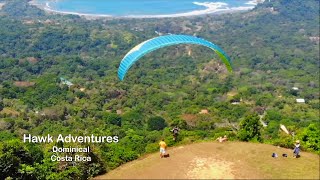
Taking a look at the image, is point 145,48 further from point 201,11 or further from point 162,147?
point 201,11

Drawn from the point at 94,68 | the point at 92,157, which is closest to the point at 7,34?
the point at 94,68

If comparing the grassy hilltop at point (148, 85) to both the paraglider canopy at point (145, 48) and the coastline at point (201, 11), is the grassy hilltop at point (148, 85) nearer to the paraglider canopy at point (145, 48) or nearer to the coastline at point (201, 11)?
the coastline at point (201, 11)

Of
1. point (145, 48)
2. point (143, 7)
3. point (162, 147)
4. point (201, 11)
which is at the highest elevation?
point (143, 7)

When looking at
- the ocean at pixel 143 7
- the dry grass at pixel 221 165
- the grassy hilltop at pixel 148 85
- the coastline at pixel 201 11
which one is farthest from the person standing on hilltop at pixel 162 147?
the ocean at pixel 143 7

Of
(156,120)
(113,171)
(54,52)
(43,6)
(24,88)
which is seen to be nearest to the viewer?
(113,171)

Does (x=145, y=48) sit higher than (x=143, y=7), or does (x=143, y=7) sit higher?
(x=143, y=7)

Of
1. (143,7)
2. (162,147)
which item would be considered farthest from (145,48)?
(143,7)

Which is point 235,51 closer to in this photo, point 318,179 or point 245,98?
point 245,98

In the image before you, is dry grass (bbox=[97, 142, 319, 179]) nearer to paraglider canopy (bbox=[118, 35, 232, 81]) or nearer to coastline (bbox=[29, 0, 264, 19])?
paraglider canopy (bbox=[118, 35, 232, 81])
